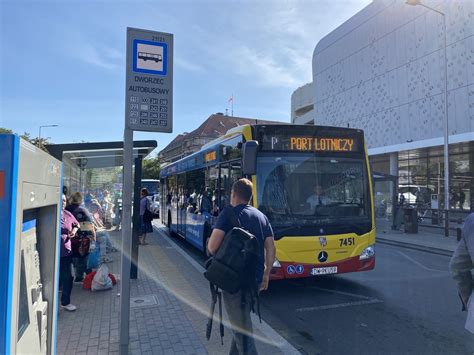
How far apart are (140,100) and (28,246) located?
220cm

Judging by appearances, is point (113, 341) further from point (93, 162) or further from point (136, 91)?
point (93, 162)

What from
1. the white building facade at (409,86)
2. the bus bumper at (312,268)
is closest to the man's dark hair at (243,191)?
the bus bumper at (312,268)

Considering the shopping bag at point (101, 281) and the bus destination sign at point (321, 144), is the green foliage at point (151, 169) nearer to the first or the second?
the shopping bag at point (101, 281)

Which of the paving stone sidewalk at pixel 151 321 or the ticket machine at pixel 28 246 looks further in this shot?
the paving stone sidewalk at pixel 151 321

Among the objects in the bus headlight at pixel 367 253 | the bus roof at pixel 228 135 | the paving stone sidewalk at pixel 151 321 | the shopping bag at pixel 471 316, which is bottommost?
the paving stone sidewalk at pixel 151 321

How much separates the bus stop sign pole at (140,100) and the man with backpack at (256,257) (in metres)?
1.00

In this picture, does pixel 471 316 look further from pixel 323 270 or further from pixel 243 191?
pixel 323 270

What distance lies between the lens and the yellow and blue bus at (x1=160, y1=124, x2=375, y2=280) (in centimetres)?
628

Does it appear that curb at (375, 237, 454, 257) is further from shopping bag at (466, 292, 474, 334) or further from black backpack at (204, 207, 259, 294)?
black backpack at (204, 207, 259, 294)

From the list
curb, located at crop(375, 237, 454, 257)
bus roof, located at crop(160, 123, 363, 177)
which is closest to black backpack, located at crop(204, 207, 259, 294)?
bus roof, located at crop(160, 123, 363, 177)

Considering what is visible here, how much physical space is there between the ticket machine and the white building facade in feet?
65.9

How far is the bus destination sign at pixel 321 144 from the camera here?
6.79 m

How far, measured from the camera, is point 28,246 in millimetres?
2094

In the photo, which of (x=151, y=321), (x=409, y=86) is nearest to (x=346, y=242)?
(x=151, y=321)
